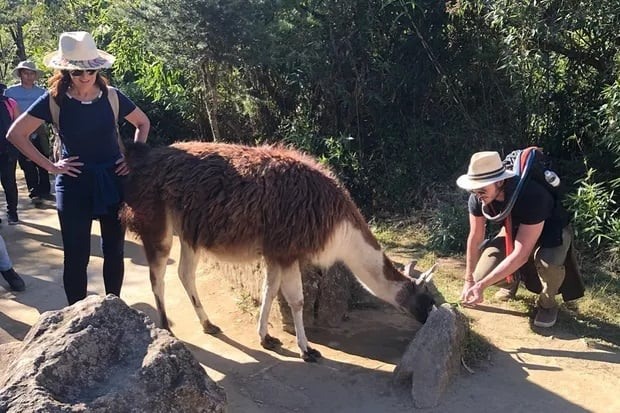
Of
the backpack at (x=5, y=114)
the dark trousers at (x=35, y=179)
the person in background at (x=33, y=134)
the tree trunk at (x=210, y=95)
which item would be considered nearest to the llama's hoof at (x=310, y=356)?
the person in background at (x=33, y=134)

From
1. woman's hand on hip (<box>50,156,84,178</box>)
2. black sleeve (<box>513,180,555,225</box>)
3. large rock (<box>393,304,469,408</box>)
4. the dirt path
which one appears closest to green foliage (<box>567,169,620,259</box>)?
the dirt path

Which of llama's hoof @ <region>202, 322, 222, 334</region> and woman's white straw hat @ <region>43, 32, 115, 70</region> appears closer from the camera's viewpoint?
woman's white straw hat @ <region>43, 32, 115, 70</region>

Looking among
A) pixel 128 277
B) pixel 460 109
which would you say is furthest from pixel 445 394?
pixel 460 109

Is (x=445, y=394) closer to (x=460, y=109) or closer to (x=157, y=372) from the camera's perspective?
(x=157, y=372)

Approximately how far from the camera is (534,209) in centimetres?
418

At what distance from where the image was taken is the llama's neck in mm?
4371

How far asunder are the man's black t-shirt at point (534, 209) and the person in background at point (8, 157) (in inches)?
186

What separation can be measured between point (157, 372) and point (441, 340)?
193 cm

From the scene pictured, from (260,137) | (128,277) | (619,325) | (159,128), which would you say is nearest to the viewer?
(619,325)

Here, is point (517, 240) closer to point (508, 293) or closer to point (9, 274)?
point (508, 293)

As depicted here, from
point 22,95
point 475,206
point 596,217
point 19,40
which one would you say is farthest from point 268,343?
point 19,40

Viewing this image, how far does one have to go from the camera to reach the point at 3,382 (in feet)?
8.56

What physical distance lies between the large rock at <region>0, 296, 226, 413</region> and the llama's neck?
1673 mm

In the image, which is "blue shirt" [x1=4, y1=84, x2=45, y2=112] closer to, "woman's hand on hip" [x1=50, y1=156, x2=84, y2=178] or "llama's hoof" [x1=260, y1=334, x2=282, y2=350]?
"woman's hand on hip" [x1=50, y1=156, x2=84, y2=178]
